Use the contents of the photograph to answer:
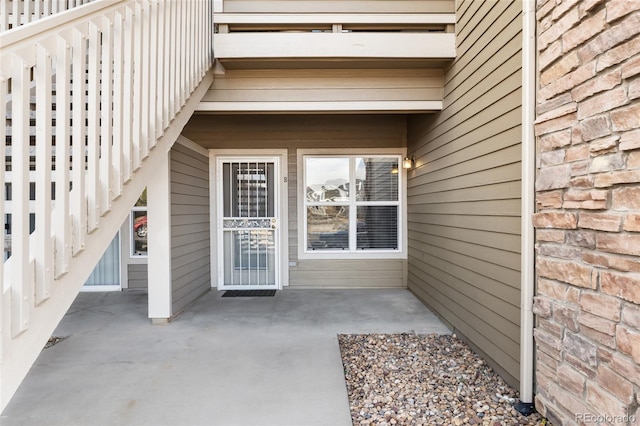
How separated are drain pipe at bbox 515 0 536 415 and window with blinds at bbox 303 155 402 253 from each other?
312 centimetres

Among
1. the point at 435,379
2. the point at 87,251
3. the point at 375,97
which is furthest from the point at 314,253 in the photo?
the point at 87,251

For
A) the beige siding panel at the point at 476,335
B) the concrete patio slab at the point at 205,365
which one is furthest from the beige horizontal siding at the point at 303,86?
the concrete patio slab at the point at 205,365

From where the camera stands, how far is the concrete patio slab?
213 centimetres

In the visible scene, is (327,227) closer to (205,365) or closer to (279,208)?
(279,208)

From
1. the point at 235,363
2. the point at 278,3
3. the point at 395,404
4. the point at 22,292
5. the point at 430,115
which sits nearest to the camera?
the point at 22,292

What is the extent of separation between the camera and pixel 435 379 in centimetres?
259

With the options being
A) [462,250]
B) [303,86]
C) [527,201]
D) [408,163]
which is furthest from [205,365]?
[408,163]

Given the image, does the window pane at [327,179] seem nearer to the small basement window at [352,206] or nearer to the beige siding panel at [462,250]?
the small basement window at [352,206]

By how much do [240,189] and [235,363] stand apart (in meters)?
3.07

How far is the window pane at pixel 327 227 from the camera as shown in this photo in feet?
17.8

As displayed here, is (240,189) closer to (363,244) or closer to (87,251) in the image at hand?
(363,244)

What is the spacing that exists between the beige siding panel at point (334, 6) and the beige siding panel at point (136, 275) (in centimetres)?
369

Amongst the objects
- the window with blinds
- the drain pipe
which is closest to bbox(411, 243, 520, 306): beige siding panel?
the drain pipe

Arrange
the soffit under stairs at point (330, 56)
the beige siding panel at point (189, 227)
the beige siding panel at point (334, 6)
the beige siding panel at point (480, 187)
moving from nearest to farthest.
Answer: the beige siding panel at point (480, 187) → the soffit under stairs at point (330, 56) → the beige siding panel at point (334, 6) → the beige siding panel at point (189, 227)
